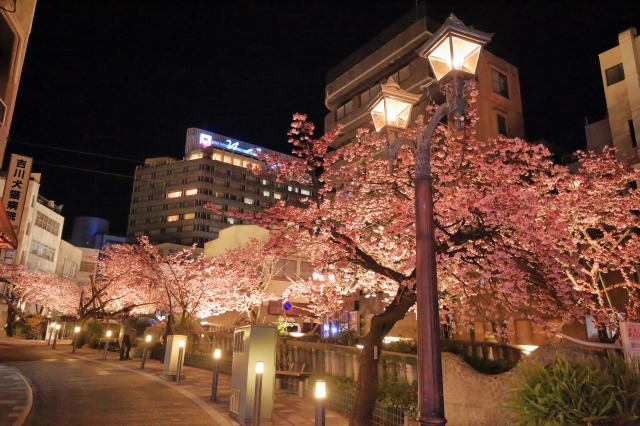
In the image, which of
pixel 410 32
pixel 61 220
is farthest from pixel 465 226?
pixel 61 220

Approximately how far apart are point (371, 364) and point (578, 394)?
15.8ft

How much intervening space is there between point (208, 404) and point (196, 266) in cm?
2320

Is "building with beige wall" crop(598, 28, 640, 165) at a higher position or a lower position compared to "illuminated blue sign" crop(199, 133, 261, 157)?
lower

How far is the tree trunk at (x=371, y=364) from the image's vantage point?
10.2 m

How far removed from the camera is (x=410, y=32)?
41.3m

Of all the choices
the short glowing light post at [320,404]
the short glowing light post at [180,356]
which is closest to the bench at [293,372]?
the short glowing light post at [180,356]

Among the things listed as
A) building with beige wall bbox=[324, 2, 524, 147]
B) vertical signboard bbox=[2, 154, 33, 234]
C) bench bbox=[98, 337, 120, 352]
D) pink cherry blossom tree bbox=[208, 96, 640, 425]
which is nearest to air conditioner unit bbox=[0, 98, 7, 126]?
vertical signboard bbox=[2, 154, 33, 234]

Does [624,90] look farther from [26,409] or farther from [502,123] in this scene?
[26,409]

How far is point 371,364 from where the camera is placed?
10562 millimetres

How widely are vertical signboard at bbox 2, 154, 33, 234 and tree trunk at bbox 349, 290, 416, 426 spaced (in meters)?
17.7

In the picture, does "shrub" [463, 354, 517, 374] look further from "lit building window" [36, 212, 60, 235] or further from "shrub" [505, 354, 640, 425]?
"lit building window" [36, 212, 60, 235]

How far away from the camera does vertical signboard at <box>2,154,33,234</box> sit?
2003 centimetres

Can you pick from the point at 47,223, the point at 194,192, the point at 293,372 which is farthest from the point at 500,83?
the point at 194,192

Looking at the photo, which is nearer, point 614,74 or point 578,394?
point 578,394
